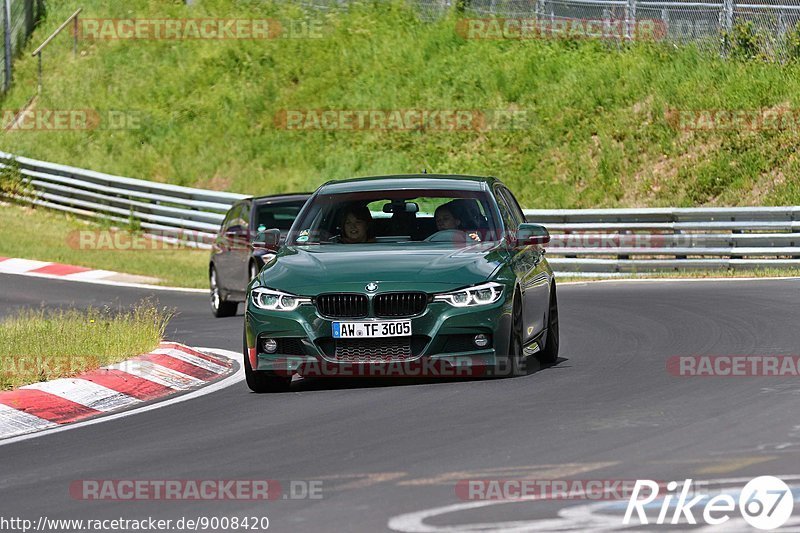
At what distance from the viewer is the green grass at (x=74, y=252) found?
27406mm

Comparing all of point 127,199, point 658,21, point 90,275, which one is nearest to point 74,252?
point 90,275

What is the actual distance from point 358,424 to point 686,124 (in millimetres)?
24864

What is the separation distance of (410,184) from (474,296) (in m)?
1.89

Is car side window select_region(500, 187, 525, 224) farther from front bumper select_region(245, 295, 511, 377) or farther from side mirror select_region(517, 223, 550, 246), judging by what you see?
front bumper select_region(245, 295, 511, 377)

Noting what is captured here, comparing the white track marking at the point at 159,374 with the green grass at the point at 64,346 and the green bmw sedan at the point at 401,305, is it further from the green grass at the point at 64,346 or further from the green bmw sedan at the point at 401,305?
the green bmw sedan at the point at 401,305

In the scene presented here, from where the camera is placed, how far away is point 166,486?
24.6 ft

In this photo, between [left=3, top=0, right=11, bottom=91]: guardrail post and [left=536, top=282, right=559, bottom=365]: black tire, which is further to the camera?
[left=3, top=0, right=11, bottom=91]: guardrail post

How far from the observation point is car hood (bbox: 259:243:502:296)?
1088cm

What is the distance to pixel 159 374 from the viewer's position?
40.0 ft

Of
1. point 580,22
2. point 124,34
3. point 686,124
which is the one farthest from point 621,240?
point 124,34

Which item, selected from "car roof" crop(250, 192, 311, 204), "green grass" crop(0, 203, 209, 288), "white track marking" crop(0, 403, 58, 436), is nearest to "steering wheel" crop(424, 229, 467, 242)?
"white track marking" crop(0, 403, 58, 436)

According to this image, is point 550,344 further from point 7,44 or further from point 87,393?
point 7,44

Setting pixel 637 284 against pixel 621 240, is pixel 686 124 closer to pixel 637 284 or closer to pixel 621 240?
pixel 621 240

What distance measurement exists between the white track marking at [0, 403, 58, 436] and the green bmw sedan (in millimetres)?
1673
